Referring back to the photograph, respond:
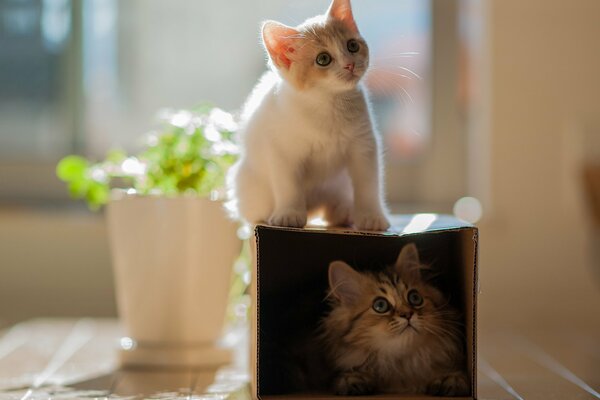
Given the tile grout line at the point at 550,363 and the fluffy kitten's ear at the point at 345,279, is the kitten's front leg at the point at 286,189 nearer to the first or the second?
the fluffy kitten's ear at the point at 345,279

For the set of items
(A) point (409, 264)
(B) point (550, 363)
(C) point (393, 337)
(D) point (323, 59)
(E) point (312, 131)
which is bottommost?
(B) point (550, 363)

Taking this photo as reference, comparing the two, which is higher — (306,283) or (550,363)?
(306,283)

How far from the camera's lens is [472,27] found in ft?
7.79

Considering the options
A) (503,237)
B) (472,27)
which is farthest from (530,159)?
(472,27)

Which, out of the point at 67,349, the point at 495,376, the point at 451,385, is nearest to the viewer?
the point at 451,385

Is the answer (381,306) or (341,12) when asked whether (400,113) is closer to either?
(341,12)

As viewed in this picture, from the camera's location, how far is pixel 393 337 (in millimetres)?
1202

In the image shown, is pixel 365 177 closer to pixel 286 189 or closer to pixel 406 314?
pixel 286 189

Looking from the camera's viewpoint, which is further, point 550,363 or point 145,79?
point 145,79

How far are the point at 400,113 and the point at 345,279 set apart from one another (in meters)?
1.36

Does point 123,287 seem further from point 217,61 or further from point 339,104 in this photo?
point 217,61

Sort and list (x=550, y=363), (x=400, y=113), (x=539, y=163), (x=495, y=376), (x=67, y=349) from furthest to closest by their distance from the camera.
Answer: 1. (x=400, y=113)
2. (x=539, y=163)
3. (x=67, y=349)
4. (x=550, y=363)
5. (x=495, y=376)

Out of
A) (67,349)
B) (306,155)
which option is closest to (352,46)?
(306,155)

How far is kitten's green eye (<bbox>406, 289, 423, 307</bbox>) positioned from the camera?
3.98 feet
